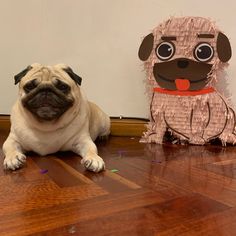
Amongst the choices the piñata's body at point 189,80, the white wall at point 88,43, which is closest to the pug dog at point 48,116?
the piñata's body at point 189,80

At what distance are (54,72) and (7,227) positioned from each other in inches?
26.8

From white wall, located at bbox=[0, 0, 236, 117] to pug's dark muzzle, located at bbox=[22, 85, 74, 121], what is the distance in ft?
2.18

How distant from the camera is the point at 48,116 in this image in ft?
3.60

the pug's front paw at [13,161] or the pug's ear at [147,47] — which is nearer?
the pug's front paw at [13,161]

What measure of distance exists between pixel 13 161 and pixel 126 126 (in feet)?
2.60

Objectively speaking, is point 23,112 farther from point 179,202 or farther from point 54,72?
point 179,202

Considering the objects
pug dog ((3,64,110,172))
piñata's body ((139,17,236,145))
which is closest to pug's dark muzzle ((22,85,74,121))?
pug dog ((3,64,110,172))

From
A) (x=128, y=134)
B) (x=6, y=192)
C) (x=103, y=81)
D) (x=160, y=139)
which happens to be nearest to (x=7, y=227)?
(x=6, y=192)

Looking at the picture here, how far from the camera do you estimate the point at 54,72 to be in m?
1.15

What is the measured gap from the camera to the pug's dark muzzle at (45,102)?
3.54ft

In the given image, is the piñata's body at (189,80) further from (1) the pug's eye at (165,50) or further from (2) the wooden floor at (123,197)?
(2) the wooden floor at (123,197)

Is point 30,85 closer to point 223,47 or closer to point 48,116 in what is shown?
point 48,116

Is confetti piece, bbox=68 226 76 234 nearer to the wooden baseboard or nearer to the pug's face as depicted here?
the pug's face

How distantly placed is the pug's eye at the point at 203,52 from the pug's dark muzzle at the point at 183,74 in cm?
2
